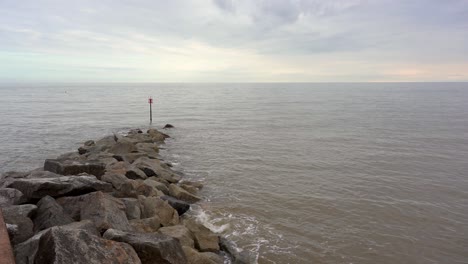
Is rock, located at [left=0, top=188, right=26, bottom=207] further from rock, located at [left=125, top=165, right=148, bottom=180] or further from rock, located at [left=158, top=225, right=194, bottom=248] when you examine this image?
rock, located at [left=125, top=165, right=148, bottom=180]

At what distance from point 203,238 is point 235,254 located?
1.08 metres

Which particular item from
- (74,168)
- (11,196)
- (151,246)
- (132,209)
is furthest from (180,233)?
(74,168)

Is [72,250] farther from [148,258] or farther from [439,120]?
[439,120]

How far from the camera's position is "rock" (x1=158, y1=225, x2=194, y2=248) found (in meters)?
9.05

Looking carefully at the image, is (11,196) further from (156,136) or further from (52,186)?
(156,136)

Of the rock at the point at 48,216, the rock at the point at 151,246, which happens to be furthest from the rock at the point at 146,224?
the rock at the point at 151,246

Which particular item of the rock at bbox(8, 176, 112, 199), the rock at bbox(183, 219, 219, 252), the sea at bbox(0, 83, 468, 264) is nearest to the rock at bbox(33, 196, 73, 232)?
the rock at bbox(8, 176, 112, 199)

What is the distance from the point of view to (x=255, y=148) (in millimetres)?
25859

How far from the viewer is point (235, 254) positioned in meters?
9.90

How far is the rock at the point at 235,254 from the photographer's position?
31.4 feet

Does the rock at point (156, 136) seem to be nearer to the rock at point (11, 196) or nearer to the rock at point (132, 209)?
the rock at point (132, 209)

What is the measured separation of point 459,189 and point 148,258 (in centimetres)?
1650

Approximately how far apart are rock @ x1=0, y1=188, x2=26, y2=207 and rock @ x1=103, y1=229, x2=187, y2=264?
3124mm

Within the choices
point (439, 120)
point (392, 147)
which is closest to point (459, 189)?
point (392, 147)
